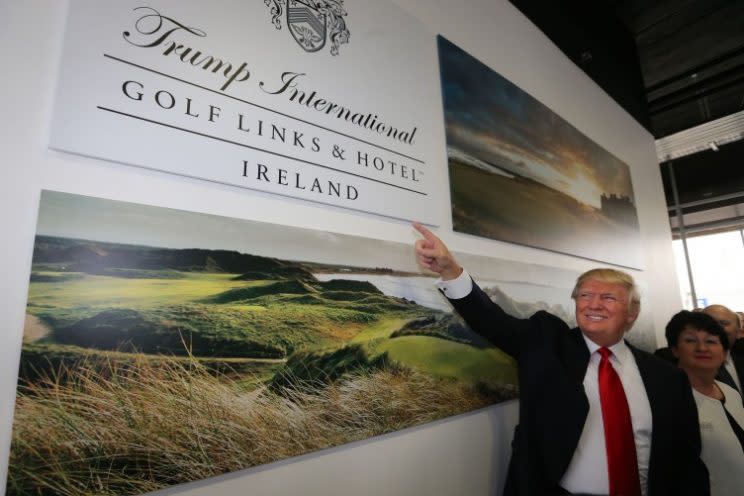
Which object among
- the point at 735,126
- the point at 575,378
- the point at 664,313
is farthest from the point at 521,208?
the point at 735,126

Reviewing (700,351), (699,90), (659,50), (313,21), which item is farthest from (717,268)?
(313,21)

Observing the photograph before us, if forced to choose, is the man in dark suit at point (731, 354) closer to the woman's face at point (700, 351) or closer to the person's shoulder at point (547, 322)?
the woman's face at point (700, 351)

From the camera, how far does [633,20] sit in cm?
372

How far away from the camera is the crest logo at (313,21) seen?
1.26 metres

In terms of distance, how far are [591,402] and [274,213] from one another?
1.46 metres

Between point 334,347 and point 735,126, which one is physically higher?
point 735,126

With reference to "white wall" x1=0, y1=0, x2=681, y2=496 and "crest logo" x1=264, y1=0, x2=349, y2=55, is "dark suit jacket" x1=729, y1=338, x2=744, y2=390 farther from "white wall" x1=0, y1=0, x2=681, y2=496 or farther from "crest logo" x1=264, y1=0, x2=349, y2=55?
"crest logo" x1=264, y1=0, x2=349, y2=55

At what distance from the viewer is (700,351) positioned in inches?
76.1

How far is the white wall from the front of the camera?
2.57ft

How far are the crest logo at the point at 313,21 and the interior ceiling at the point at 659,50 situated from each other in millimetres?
1685

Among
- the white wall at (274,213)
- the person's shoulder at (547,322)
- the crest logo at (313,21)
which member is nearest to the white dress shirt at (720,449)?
the person's shoulder at (547,322)

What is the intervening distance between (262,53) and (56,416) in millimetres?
1128

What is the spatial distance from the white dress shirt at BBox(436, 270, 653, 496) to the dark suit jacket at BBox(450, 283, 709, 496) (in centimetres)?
4

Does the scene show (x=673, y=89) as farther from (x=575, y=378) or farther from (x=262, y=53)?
(x=262, y=53)
